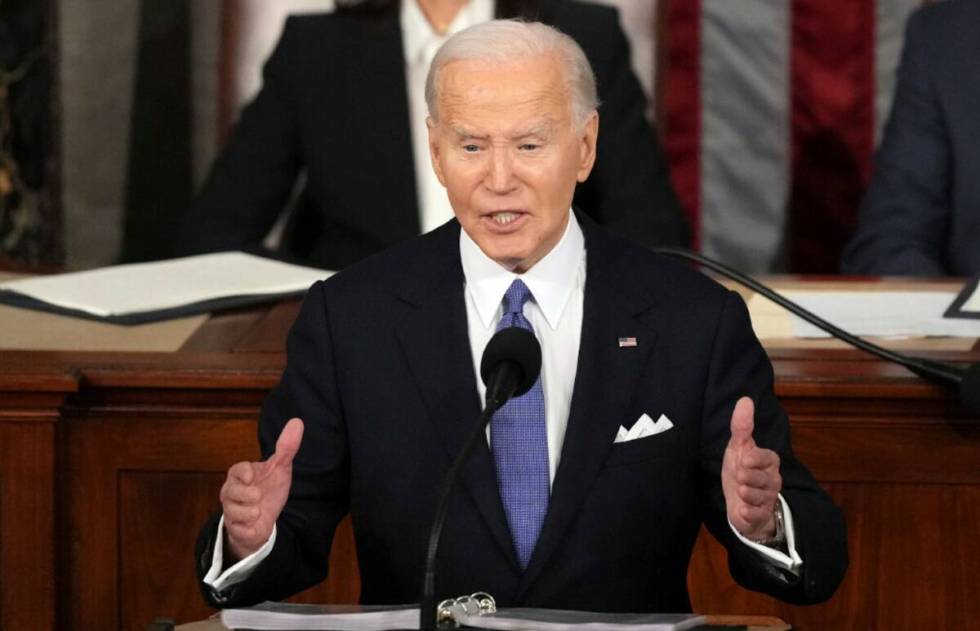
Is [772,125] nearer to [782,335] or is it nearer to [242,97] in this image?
[242,97]

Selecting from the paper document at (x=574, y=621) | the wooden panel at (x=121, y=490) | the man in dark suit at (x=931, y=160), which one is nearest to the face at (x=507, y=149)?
the paper document at (x=574, y=621)

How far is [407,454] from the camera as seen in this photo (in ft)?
5.79

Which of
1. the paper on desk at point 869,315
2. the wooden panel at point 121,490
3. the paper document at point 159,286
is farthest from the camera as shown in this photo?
the paper document at point 159,286

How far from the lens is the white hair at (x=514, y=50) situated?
165 cm

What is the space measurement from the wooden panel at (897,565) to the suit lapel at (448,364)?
460mm

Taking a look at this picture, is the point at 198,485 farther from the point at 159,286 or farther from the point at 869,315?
the point at 869,315

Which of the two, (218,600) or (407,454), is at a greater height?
(407,454)

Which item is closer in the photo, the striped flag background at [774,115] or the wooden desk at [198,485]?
the wooden desk at [198,485]

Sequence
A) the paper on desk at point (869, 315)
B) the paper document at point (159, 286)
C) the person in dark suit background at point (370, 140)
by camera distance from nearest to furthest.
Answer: the paper on desk at point (869, 315) → the paper document at point (159, 286) → the person in dark suit background at point (370, 140)

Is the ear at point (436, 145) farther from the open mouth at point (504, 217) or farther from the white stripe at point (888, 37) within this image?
the white stripe at point (888, 37)

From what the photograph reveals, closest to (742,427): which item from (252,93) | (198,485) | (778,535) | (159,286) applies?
(778,535)

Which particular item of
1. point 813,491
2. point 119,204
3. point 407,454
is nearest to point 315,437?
point 407,454

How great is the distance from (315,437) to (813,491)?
18.8 inches

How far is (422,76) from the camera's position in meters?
3.34
